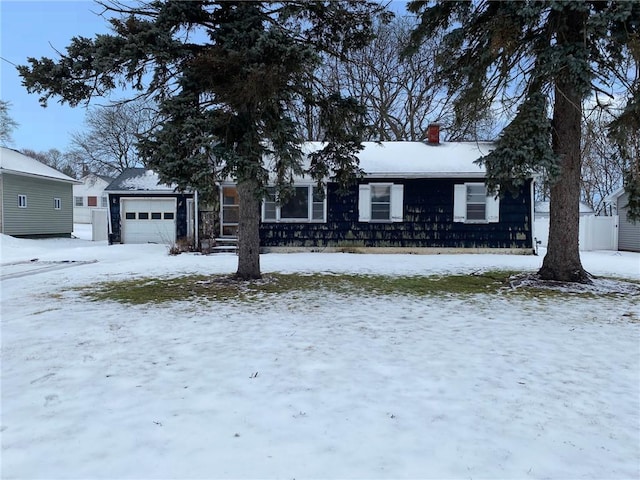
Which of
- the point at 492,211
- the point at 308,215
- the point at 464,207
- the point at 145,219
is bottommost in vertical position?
the point at 145,219

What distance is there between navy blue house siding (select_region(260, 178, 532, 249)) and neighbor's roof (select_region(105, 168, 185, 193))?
5.85 m

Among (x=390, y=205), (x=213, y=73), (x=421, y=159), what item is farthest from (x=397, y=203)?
(x=213, y=73)

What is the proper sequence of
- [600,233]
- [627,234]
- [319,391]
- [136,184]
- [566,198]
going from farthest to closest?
[600,233] < [136,184] < [627,234] < [566,198] < [319,391]

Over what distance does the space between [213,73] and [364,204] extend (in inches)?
→ 324

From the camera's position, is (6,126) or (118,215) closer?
(118,215)

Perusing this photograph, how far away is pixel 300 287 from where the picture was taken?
26.5 feet

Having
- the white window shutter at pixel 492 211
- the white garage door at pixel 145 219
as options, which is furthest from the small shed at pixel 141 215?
the white window shutter at pixel 492 211

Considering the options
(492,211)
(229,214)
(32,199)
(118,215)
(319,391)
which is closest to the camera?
(319,391)

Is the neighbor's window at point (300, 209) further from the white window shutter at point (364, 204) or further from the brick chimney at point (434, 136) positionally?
the brick chimney at point (434, 136)

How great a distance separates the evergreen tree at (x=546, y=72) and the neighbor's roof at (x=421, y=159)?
465 cm

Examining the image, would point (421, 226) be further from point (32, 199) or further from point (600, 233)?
point (32, 199)

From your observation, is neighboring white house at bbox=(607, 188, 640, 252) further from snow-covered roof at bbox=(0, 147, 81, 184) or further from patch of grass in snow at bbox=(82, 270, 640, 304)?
snow-covered roof at bbox=(0, 147, 81, 184)

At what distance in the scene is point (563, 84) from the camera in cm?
773

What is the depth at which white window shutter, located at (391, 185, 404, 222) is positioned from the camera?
14086mm
